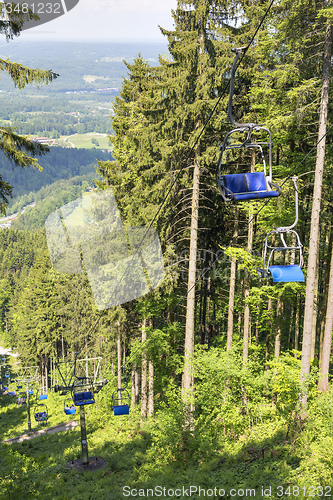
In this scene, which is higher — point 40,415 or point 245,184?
point 245,184

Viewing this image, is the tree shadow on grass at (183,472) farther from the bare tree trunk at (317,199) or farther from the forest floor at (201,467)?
the bare tree trunk at (317,199)

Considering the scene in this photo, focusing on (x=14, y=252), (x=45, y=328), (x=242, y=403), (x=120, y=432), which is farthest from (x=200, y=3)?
(x=14, y=252)

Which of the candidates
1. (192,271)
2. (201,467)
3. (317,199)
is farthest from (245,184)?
(201,467)

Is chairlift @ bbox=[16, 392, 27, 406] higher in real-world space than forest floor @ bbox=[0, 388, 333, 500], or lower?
lower

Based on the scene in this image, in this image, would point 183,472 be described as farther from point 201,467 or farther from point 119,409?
point 119,409

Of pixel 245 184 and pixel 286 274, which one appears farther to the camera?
pixel 286 274

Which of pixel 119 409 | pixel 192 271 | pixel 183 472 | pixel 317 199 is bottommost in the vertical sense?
pixel 119 409

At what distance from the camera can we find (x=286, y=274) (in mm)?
6340

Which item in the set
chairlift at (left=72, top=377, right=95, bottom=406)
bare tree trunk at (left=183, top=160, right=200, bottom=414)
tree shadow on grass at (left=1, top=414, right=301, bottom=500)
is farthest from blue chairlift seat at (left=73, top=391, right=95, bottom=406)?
bare tree trunk at (left=183, top=160, right=200, bottom=414)

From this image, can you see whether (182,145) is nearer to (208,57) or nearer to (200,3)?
(208,57)

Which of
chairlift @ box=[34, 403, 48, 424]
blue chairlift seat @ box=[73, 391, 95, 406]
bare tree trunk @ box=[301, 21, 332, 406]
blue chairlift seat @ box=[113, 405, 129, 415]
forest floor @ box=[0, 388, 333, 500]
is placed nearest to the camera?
forest floor @ box=[0, 388, 333, 500]

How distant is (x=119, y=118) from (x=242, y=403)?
13434mm

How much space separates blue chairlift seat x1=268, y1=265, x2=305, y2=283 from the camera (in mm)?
6295

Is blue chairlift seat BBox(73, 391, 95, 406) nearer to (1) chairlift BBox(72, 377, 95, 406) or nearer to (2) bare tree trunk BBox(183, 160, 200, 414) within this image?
(1) chairlift BBox(72, 377, 95, 406)
